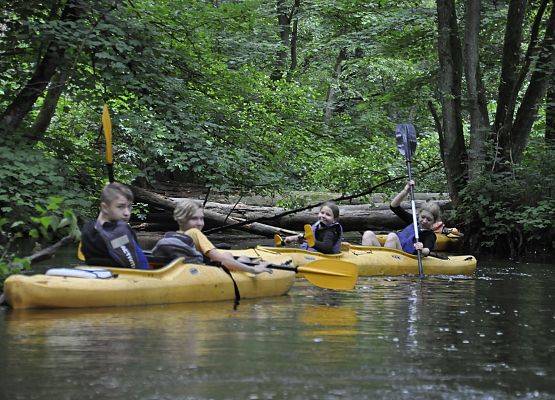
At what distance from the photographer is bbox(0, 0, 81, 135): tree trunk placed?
1075 cm

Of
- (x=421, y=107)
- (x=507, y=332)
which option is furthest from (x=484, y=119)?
(x=507, y=332)

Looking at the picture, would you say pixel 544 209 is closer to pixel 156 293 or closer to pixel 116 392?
pixel 156 293

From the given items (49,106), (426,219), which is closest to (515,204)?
(426,219)

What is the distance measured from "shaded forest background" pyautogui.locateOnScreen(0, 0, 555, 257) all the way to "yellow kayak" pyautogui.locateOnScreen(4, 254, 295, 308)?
475 mm

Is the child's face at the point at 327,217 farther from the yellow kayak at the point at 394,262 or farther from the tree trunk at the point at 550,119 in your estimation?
the tree trunk at the point at 550,119

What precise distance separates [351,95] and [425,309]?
18.7m

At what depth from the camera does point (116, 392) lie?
13.3 ft

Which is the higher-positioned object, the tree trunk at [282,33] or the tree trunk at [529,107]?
the tree trunk at [282,33]

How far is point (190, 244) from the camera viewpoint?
7996 millimetres

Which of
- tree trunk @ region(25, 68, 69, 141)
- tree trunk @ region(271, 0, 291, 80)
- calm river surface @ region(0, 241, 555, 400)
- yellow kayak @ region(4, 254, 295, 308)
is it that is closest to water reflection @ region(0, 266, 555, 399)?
calm river surface @ region(0, 241, 555, 400)

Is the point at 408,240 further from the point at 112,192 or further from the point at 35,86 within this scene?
the point at 112,192

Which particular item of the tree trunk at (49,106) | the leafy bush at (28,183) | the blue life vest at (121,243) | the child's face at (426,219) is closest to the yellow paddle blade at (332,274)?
the blue life vest at (121,243)

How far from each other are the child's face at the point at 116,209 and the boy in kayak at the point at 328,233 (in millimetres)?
3669

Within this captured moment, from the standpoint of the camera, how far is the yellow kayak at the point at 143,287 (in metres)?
6.54
